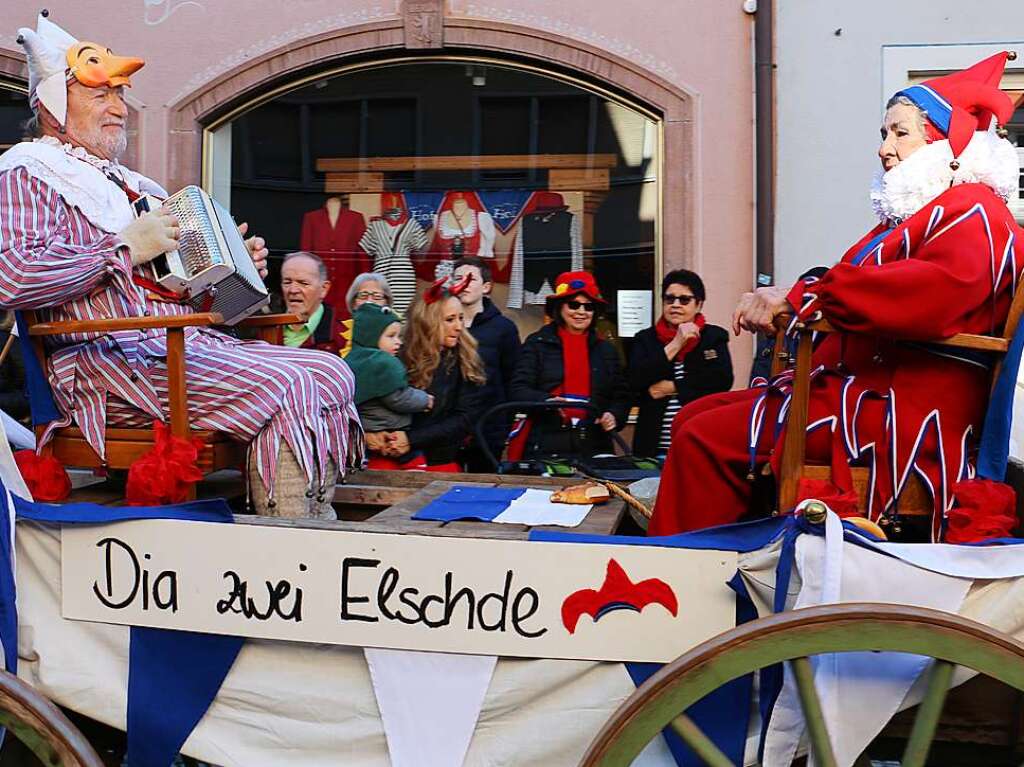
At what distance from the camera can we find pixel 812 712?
178 cm

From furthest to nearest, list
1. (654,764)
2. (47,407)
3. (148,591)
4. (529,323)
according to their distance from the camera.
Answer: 1. (529,323)
2. (47,407)
3. (148,591)
4. (654,764)

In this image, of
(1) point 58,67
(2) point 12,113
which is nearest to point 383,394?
(1) point 58,67

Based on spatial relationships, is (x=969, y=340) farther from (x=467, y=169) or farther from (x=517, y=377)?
(x=467, y=169)

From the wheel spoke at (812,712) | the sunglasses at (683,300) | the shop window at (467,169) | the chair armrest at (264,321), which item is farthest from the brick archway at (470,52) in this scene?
the wheel spoke at (812,712)

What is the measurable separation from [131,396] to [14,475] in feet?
1.36

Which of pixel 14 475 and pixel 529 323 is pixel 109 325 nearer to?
pixel 14 475

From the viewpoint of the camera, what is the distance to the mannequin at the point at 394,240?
6.22m

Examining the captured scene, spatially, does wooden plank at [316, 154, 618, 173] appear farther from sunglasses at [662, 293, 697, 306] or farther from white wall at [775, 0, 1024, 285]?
sunglasses at [662, 293, 697, 306]

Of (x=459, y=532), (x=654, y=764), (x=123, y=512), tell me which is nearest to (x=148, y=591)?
(x=123, y=512)

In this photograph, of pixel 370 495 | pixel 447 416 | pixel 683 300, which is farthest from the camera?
pixel 683 300

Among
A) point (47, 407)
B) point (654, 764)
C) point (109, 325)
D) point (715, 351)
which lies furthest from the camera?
point (715, 351)

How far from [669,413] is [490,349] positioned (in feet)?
2.48

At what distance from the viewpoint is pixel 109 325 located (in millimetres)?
2514

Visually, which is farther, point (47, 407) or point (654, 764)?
point (47, 407)
